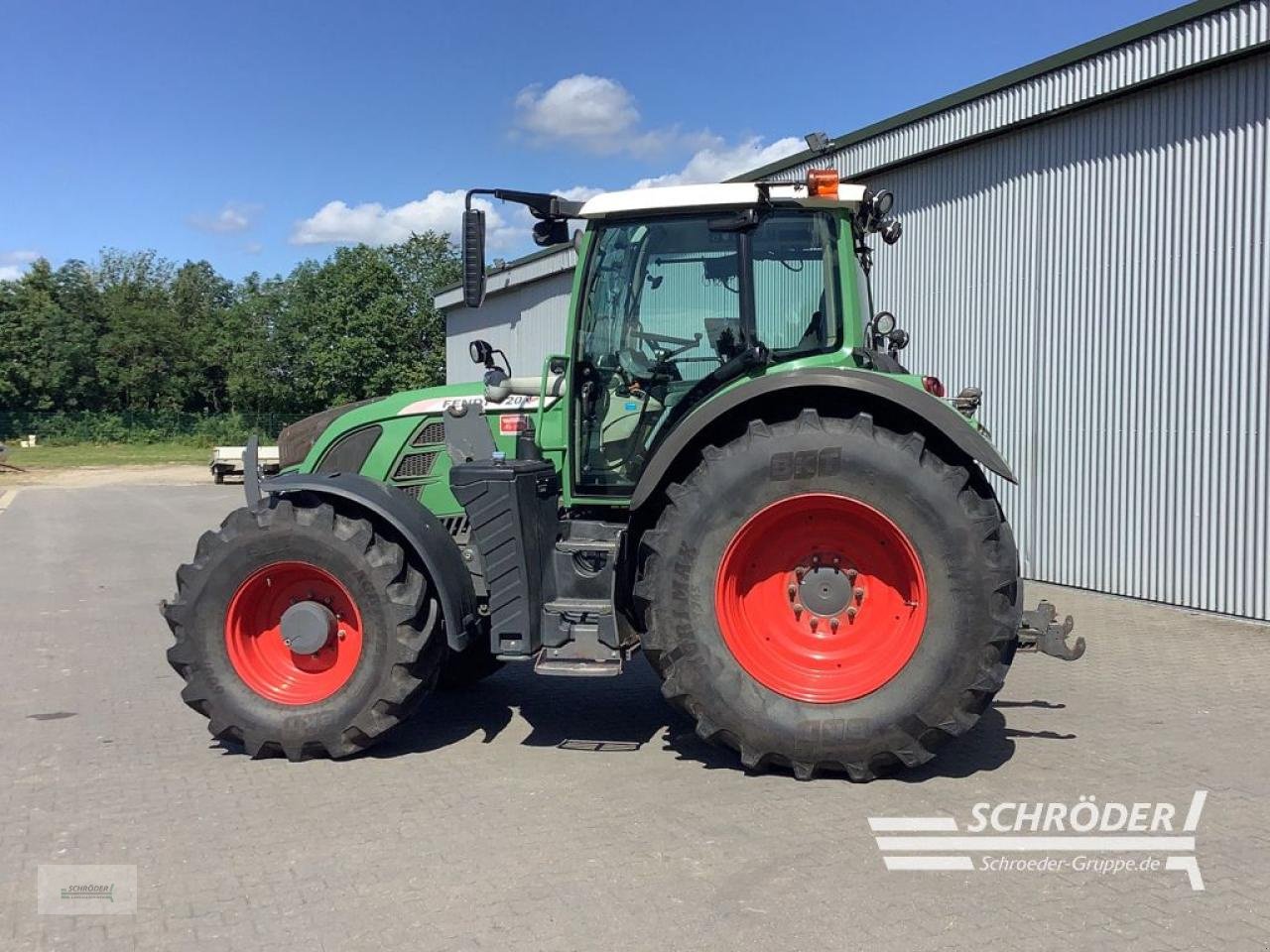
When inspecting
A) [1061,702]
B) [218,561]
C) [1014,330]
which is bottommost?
[1061,702]

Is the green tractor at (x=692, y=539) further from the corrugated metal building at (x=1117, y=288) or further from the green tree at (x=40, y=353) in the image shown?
the green tree at (x=40, y=353)

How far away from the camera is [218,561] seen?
527 cm

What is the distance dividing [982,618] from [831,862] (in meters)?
1.27

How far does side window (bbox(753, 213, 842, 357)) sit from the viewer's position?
522cm

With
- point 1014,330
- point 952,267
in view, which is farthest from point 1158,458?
point 952,267

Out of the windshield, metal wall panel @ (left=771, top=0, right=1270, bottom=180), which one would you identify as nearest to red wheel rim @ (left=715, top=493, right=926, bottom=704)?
the windshield

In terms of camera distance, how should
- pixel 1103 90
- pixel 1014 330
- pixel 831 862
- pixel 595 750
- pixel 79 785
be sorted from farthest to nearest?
1. pixel 1014 330
2. pixel 1103 90
3. pixel 595 750
4. pixel 79 785
5. pixel 831 862

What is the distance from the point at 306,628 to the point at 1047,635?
3.56 meters

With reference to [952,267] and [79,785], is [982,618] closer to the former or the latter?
[79,785]

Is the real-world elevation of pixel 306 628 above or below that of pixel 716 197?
below

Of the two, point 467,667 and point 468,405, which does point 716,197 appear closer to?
point 468,405

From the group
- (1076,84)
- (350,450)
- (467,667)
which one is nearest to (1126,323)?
(1076,84)

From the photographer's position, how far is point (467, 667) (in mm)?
6480

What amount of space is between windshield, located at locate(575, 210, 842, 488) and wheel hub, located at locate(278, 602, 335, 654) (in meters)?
1.49
